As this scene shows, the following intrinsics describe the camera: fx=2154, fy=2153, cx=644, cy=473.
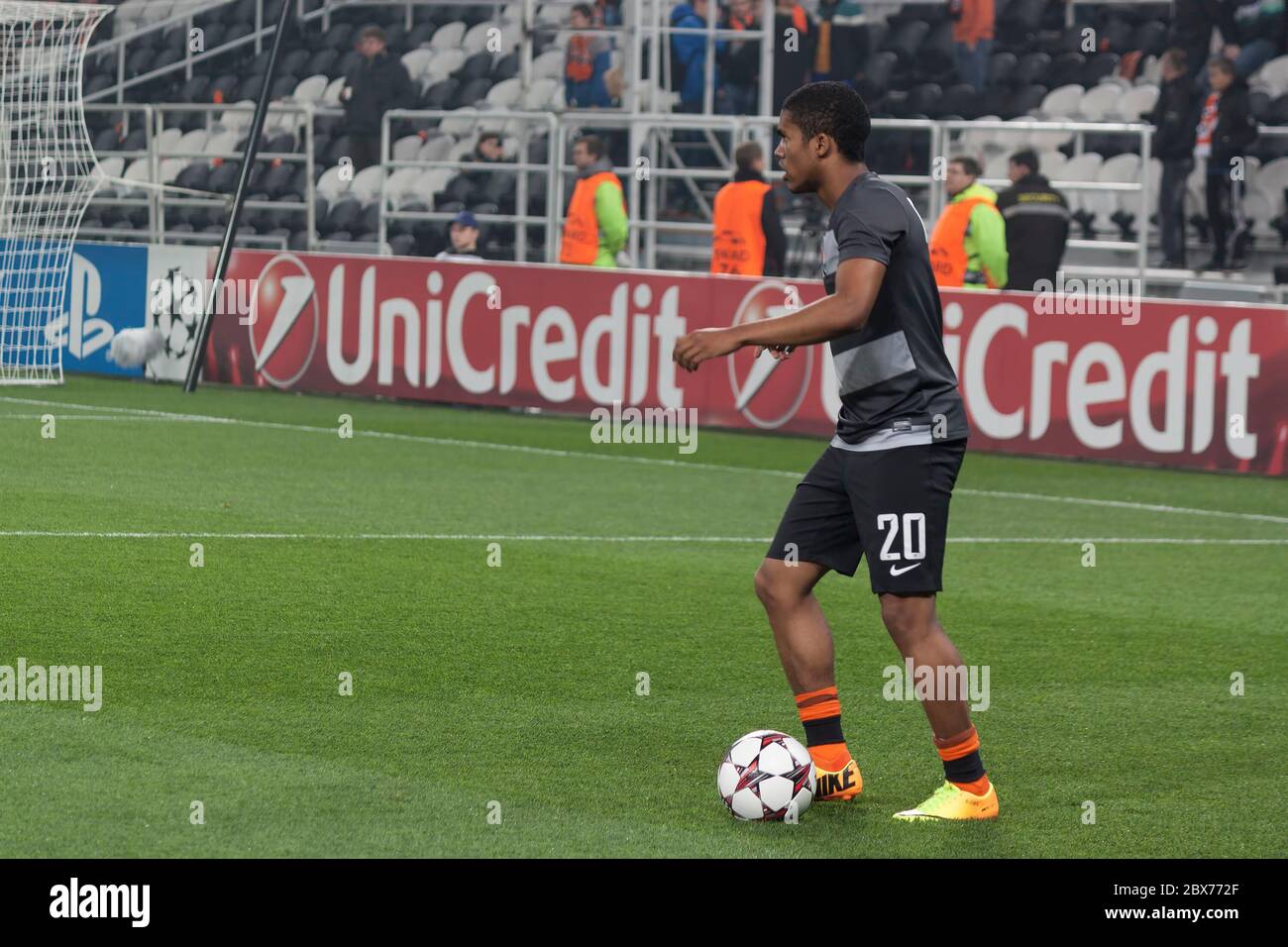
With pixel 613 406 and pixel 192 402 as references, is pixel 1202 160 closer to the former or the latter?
pixel 613 406

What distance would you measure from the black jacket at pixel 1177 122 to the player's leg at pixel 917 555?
14.9m

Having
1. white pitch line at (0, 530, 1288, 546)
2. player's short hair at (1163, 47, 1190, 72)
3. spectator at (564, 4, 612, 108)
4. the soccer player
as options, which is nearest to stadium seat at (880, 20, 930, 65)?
spectator at (564, 4, 612, 108)

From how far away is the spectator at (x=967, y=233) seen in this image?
1709 cm

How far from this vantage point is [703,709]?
23.6 ft

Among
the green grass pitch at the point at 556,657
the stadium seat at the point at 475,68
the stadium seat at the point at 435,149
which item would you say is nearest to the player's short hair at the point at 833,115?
the green grass pitch at the point at 556,657

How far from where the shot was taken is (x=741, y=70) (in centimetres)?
2295

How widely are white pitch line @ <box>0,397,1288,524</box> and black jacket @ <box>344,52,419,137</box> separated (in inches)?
287

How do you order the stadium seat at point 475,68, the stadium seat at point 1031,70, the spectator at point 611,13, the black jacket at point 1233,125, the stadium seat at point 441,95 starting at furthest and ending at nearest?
the stadium seat at point 475,68, the stadium seat at point 441,95, the spectator at point 611,13, the stadium seat at point 1031,70, the black jacket at point 1233,125

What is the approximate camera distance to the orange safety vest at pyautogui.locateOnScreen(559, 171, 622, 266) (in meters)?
19.2

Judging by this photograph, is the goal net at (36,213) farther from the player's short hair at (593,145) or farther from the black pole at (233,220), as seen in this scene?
the player's short hair at (593,145)

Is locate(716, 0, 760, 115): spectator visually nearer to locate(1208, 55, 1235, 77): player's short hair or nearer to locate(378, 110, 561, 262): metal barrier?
locate(378, 110, 561, 262): metal barrier

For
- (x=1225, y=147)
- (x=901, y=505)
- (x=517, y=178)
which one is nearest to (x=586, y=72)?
(x=517, y=178)

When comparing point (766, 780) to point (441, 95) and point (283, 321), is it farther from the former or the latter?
point (441, 95)
